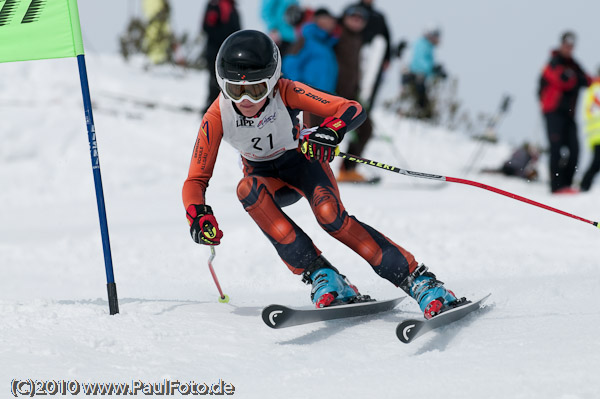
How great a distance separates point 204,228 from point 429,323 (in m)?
1.24

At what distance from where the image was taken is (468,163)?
1377cm

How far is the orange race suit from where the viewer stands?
355 centimetres

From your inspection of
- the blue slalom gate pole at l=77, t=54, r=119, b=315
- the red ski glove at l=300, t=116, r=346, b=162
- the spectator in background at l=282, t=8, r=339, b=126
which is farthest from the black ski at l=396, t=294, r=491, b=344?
the spectator in background at l=282, t=8, r=339, b=126

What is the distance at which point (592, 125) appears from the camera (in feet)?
31.1

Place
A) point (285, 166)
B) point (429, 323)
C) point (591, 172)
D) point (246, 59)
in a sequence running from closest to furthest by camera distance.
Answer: point (429, 323) < point (246, 59) < point (285, 166) < point (591, 172)

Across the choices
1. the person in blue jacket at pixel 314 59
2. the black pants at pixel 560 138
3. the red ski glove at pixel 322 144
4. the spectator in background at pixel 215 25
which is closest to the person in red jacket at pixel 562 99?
the black pants at pixel 560 138

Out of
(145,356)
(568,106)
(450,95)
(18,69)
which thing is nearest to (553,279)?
(145,356)

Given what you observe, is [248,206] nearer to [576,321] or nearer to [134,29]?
[576,321]

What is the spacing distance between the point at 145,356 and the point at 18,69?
10.9 meters

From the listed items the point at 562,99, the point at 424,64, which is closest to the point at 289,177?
the point at 562,99

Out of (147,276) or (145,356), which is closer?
(145,356)

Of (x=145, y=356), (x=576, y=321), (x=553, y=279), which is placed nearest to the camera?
(x=145, y=356)

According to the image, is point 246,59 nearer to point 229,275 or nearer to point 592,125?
point 229,275

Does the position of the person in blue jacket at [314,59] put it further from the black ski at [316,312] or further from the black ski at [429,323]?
the black ski at [429,323]
